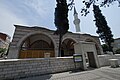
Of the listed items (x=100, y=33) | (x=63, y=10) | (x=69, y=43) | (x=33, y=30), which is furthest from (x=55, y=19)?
(x=100, y=33)

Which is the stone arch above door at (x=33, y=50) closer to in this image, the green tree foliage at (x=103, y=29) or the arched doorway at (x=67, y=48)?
the arched doorway at (x=67, y=48)

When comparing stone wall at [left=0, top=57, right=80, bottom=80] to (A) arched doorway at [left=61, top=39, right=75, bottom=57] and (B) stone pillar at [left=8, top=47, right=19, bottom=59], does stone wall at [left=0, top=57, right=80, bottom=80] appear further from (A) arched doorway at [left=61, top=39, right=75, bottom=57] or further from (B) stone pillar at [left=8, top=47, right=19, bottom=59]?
(A) arched doorway at [left=61, top=39, right=75, bottom=57]

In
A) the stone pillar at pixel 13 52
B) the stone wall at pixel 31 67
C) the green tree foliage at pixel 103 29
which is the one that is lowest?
the stone wall at pixel 31 67

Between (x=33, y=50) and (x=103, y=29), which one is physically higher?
(x=103, y=29)

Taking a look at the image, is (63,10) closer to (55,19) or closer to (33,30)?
(55,19)

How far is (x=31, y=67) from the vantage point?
7457 millimetres

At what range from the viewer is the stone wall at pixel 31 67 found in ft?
21.5

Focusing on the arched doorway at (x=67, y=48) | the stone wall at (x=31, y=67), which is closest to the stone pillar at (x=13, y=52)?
the stone wall at (x=31, y=67)

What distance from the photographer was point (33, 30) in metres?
16.3

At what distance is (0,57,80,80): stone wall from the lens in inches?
258

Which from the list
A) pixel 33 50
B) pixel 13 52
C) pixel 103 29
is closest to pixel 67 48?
pixel 33 50

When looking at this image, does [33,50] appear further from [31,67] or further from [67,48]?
[31,67]

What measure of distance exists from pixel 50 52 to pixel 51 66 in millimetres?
9984

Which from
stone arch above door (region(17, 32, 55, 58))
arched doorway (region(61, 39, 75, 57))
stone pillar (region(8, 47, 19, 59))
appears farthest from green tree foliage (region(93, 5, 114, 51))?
stone pillar (region(8, 47, 19, 59))
